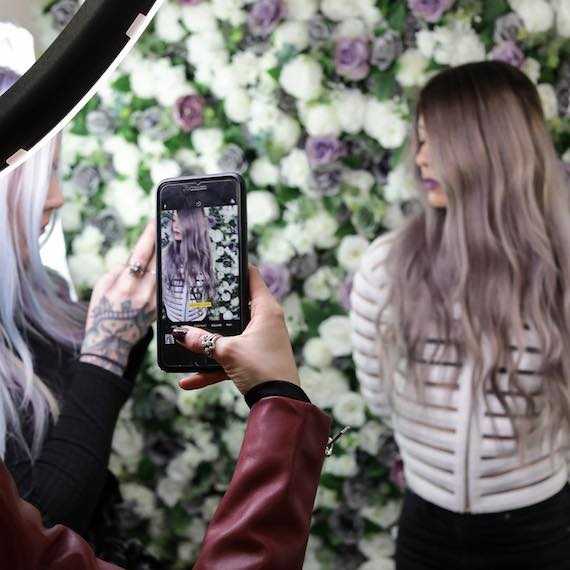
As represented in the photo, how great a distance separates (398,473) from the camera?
197cm

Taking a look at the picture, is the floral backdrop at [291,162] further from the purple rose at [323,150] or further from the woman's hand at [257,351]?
the woman's hand at [257,351]

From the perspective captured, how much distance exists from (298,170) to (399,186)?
0.24 meters

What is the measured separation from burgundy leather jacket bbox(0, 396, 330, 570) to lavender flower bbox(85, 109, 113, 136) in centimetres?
162

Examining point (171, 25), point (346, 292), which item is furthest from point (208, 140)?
point (346, 292)

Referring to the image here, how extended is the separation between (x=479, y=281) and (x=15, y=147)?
1.17 meters

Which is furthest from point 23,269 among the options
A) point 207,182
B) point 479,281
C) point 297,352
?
point 297,352

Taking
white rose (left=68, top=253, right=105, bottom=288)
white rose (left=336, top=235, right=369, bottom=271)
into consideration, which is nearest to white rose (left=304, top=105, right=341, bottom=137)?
white rose (left=336, top=235, right=369, bottom=271)

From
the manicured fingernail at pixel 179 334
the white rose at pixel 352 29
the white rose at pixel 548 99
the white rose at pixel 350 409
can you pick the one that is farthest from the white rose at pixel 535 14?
the manicured fingernail at pixel 179 334

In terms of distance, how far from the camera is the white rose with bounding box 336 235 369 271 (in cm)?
194

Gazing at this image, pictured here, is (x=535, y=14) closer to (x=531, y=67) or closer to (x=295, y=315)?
(x=531, y=67)

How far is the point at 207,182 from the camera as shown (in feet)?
2.24

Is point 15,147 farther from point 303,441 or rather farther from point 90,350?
point 90,350

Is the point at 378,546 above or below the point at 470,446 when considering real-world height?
below

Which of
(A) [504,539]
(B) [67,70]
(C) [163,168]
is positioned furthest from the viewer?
(C) [163,168]
